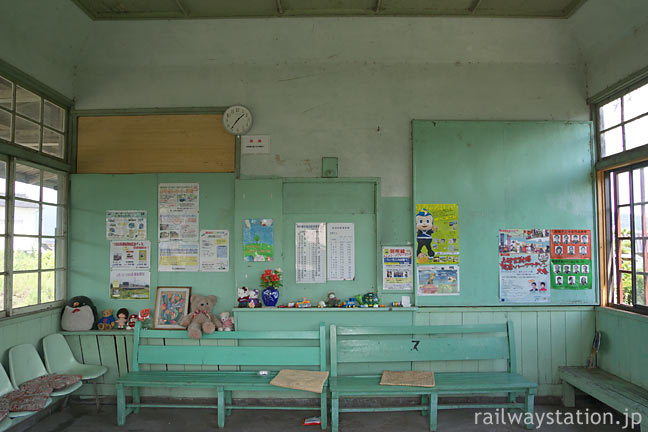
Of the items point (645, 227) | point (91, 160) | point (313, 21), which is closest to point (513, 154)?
point (645, 227)

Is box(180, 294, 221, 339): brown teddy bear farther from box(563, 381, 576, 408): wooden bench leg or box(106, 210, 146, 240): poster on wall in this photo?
box(563, 381, 576, 408): wooden bench leg

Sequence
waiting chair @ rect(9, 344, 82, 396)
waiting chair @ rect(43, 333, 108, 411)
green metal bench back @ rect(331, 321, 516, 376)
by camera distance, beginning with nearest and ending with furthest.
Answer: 1. waiting chair @ rect(9, 344, 82, 396)
2. waiting chair @ rect(43, 333, 108, 411)
3. green metal bench back @ rect(331, 321, 516, 376)

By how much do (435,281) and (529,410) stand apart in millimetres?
1450

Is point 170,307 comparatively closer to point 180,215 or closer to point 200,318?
point 200,318

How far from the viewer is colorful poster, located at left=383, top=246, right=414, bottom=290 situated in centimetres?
416

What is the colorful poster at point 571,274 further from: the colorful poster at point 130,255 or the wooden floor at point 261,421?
the colorful poster at point 130,255

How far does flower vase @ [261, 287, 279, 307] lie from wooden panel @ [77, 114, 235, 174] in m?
1.38

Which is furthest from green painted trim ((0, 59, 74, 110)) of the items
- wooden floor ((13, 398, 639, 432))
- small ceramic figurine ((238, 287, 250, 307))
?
wooden floor ((13, 398, 639, 432))

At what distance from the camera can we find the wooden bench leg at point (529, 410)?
3.61 m

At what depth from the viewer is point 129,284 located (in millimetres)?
4266

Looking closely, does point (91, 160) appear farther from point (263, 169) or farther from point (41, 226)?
point (263, 169)

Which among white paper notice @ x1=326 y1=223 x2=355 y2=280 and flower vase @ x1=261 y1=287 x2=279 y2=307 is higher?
white paper notice @ x1=326 y1=223 x2=355 y2=280

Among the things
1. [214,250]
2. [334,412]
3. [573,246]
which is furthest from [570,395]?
[214,250]

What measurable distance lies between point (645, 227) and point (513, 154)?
4.59 feet
